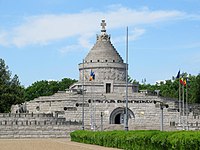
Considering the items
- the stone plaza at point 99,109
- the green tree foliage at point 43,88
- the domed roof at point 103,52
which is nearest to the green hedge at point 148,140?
the stone plaza at point 99,109

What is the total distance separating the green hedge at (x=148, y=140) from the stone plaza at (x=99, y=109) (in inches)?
562

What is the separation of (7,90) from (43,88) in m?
33.5

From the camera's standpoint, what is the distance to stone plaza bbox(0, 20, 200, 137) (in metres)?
54.1

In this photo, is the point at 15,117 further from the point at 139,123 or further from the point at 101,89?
the point at 101,89

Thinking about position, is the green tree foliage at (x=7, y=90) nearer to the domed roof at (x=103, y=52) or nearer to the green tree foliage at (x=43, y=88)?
the domed roof at (x=103, y=52)

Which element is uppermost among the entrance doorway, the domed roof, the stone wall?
the domed roof

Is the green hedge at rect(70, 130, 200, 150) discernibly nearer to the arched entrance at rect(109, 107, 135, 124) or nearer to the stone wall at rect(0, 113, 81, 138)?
the stone wall at rect(0, 113, 81, 138)

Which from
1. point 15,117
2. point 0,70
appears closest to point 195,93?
point 0,70

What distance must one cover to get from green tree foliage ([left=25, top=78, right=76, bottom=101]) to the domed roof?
927 inches

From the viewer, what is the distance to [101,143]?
3594 cm

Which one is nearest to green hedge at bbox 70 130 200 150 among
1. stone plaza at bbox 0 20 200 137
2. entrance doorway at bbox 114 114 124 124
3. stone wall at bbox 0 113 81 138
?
stone wall at bbox 0 113 81 138

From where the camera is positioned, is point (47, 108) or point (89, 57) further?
point (89, 57)

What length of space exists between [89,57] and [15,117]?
24963mm

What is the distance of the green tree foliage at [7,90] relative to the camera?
7025 centimetres
